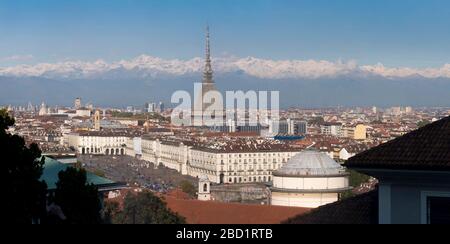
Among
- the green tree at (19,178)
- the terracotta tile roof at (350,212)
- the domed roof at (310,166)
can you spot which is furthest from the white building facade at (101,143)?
the terracotta tile roof at (350,212)

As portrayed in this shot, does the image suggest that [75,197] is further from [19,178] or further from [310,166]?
[310,166]

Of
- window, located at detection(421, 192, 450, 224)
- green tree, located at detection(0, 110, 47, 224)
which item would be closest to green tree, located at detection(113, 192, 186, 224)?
green tree, located at detection(0, 110, 47, 224)

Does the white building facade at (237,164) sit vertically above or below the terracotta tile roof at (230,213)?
below

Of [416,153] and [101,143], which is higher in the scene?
[416,153]

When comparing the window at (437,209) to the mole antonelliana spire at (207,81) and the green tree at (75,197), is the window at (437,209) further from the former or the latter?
the mole antonelliana spire at (207,81)

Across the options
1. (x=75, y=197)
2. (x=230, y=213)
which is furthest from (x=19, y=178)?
(x=230, y=213)

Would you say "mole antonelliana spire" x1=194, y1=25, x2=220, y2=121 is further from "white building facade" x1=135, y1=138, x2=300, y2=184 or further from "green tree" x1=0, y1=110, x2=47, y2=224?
"green tree" x1=0, y1=110, x2=47, y2=224
